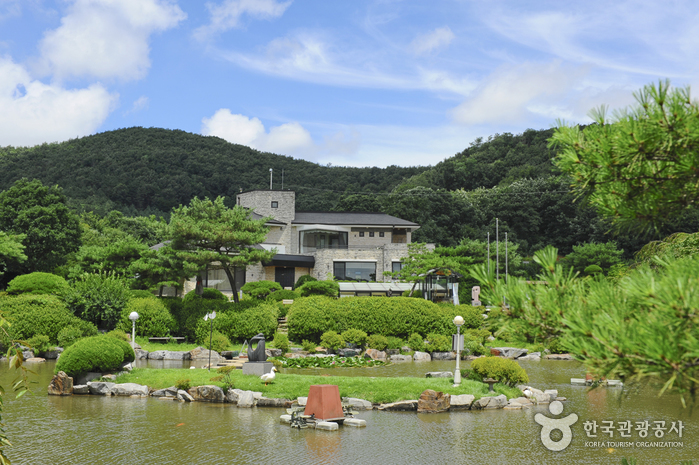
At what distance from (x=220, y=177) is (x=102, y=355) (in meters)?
54.4

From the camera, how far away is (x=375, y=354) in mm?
21438

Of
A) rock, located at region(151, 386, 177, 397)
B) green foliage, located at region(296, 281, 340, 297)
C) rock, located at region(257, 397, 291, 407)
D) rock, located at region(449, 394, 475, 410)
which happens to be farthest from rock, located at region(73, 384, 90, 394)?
green foliage, located at region(296, 281, 340, 297)

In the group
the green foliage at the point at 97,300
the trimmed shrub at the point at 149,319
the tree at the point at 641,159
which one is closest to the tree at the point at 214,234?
the trimmed shrub at the point at 149,319

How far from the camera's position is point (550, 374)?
17.8 meters

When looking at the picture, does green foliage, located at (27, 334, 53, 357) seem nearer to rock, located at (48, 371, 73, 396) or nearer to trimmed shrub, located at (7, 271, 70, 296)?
trimmed shrub, located at (7, 271, 70, 296)

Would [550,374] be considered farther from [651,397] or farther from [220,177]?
[220,177]

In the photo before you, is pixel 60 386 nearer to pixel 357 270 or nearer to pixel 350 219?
pixel 357 270

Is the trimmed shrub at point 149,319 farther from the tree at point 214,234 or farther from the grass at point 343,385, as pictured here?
the grass at point 343,385

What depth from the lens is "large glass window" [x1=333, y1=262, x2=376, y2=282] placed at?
39478 millimetres

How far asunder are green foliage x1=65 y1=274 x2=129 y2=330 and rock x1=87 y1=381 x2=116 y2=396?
9.82 m

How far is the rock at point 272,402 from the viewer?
1223cm

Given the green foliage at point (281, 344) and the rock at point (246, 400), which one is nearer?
the rock at point (246, 400)

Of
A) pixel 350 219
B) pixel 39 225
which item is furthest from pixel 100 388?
pixel 350 219

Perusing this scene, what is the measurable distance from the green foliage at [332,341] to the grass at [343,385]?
7.73 m
